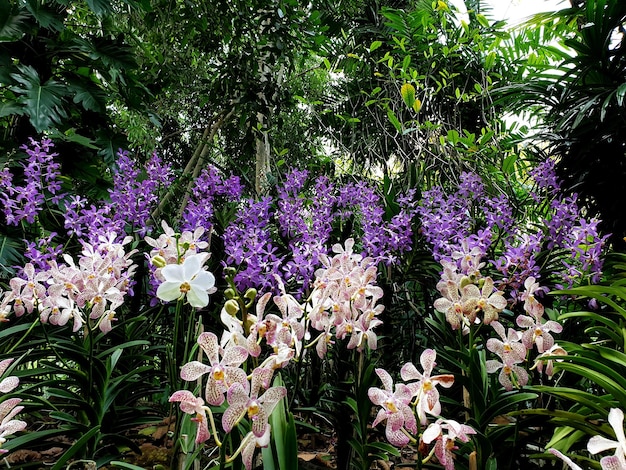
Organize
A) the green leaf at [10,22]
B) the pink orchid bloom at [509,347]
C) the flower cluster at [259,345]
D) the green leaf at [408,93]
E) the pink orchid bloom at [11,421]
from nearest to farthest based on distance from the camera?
the flower cluster at [259,345] < the pink orchid bloom at [11,421] < the pink orchid bloom at [509,347] < the green leaf at [10,22] < the green leaf at [408,93]

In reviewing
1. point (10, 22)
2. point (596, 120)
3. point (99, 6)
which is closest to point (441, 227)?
point (596, 120)

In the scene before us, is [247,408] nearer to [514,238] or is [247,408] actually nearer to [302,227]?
[302,227]

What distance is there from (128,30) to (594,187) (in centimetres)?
342

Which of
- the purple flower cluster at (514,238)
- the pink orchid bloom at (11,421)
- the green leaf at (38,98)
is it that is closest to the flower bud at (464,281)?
the purple flower cluster at (514,238)

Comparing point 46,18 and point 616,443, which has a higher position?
point 46,18

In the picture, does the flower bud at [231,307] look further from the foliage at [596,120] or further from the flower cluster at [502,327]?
the foliage at [596,120]

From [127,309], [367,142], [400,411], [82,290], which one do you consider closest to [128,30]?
[367,142]

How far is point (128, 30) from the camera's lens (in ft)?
11.2

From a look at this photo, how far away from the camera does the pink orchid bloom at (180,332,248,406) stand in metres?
0.59

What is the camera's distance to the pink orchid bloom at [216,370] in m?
0.59

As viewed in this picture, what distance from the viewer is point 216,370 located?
60cm

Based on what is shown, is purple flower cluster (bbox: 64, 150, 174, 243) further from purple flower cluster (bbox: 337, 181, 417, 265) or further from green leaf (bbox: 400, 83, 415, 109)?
green leaf (bbox: 400, 83, 415, 109)

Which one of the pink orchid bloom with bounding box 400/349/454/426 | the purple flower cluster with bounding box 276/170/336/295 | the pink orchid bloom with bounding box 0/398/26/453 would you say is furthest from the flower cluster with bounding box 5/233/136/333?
the pink orchid bloom with bounding box 400/349/454/426

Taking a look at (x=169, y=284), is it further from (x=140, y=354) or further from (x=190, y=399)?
(x=140, y=354)
